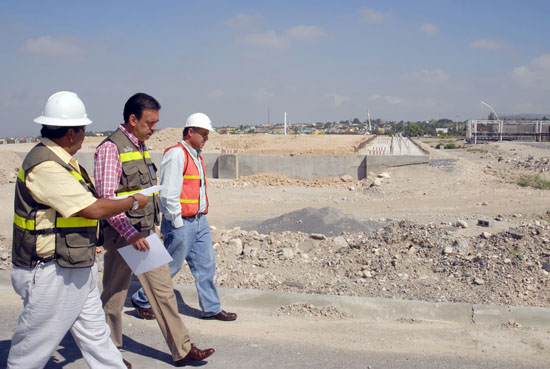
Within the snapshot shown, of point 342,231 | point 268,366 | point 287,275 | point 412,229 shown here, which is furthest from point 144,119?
point 342,231

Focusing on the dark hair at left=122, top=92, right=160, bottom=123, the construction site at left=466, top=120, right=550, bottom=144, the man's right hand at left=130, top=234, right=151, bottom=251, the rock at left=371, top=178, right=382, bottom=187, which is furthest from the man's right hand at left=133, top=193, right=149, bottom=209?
the construction site at left=466, top=120, right=550, bottom=144

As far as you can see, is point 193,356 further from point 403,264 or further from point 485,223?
point 485,223

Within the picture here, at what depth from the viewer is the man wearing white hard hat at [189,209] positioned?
4.55 meters

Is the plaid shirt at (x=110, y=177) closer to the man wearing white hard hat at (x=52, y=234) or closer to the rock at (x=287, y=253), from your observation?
the man wearing white hard hat at (x=52, y=234)

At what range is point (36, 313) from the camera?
10.0 feet

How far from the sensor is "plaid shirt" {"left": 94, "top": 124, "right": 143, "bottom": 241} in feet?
11.9

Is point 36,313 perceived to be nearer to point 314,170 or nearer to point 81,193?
point 81,193

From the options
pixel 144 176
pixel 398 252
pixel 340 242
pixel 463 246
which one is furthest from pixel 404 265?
pixel 144 176

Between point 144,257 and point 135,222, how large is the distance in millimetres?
310

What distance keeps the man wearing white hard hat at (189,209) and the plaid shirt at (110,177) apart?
29.6 inches

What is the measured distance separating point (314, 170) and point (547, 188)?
22.9 feet

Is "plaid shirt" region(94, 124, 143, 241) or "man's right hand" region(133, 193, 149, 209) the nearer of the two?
"man's right hand" region(133, 193, 149, 209)

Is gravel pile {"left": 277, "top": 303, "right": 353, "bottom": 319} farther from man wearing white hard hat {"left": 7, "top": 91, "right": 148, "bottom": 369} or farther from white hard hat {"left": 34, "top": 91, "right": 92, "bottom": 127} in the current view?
white hard hat {"left": 34, "top": 91, "right": 92, "bottom": 127}

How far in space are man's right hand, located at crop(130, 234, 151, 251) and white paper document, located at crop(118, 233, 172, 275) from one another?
0.21ft
